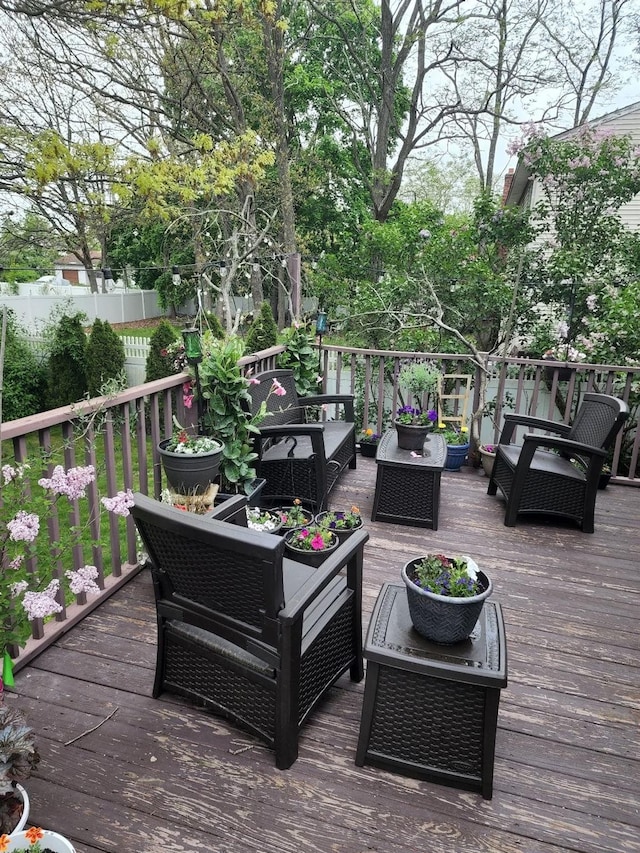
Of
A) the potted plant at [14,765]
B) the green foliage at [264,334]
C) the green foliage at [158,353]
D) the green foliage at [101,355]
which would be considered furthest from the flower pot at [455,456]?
the green foliage at [101,355]

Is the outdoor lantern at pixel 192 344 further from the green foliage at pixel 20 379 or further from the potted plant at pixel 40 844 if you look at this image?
the green foliage at pixel 20 379

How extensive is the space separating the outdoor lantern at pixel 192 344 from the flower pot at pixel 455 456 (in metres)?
2.22

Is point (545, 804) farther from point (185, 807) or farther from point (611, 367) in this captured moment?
point (611, 367)

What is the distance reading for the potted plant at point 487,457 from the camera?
162 inches

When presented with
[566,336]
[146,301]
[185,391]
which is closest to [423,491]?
[185,391]

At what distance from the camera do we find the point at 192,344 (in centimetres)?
282

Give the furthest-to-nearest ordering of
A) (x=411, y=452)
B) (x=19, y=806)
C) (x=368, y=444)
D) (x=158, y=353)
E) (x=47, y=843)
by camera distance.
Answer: (x=158, y=353) < (x=368, y=444) < (x=411, y=452) < (x=19, y=806) < (x=47, y=843)

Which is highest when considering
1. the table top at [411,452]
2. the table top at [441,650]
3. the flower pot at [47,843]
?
the table top at [411,452]

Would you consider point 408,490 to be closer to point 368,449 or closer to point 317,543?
point 317,543

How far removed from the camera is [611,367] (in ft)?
13.1

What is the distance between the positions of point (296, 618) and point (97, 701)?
0.88 metres

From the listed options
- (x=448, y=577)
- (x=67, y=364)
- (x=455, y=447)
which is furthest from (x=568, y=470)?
(x=67, y=364)

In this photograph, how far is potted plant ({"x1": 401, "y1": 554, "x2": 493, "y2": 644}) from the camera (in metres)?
1.56

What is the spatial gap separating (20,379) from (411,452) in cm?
855
